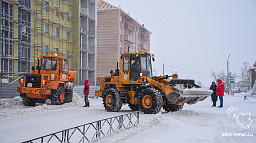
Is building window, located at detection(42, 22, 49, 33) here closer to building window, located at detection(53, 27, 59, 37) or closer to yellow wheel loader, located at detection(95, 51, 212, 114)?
building window, located at detection(53, 27, 59, 37)

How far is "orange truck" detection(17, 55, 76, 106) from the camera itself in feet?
54.5

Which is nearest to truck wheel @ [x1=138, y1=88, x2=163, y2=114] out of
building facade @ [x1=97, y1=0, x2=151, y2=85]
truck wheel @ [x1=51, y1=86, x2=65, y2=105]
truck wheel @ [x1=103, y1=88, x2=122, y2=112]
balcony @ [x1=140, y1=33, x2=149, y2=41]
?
truck wheel @ [x1=103, y1=88, x2=122, y2=112]

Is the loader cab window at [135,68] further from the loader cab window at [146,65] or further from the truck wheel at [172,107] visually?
the truck wheel at [172,107]

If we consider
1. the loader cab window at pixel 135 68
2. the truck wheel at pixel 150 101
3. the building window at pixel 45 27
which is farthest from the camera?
the building window at pixel 45 27

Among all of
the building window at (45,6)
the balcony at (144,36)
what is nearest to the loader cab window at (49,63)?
the building window at (45,6)

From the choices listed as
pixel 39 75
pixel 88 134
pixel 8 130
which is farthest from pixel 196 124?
pixel 39 75

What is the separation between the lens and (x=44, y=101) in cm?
1808

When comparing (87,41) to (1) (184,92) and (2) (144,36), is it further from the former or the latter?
(1) (184,92)

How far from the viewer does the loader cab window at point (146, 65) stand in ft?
46.1

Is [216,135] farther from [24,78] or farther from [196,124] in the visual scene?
[24,78]

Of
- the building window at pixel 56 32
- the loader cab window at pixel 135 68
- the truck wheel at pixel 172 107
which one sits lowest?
the truck wheel at pixel 172 107

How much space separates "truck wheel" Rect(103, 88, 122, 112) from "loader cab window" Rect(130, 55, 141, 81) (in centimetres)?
120

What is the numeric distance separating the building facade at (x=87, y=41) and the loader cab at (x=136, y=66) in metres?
27.2

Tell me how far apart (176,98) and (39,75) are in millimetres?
8831
